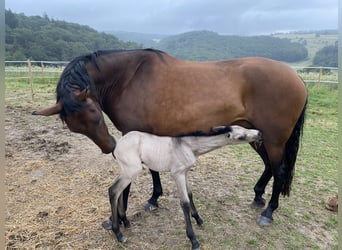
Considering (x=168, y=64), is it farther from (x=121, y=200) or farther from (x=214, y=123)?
(x=121, y=200)

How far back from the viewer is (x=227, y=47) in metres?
25.7

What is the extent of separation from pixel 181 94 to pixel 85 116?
0.85 meters

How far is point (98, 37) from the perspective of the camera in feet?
71.9

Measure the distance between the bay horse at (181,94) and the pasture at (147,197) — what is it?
82cm

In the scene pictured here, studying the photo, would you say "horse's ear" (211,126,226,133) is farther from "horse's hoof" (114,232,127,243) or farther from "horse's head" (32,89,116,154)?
"horse's hoof" (114,232,127,243)

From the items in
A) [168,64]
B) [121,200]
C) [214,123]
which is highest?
[168,64]

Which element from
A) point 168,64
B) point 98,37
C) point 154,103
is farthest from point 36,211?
point 98,37

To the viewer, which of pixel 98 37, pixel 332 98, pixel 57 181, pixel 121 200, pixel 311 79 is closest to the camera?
pixel 121 200

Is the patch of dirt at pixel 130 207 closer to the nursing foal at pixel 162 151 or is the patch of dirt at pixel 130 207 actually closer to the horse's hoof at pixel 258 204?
the horse's hoof at pixel 258 204

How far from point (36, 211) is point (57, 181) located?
79 centimetres

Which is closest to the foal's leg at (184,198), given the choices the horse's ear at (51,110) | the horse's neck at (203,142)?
the horse's neck at (203,142)

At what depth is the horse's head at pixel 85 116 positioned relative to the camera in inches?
93.0

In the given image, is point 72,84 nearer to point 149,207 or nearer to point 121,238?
point 121,238

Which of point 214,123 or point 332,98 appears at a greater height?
point 214,123
